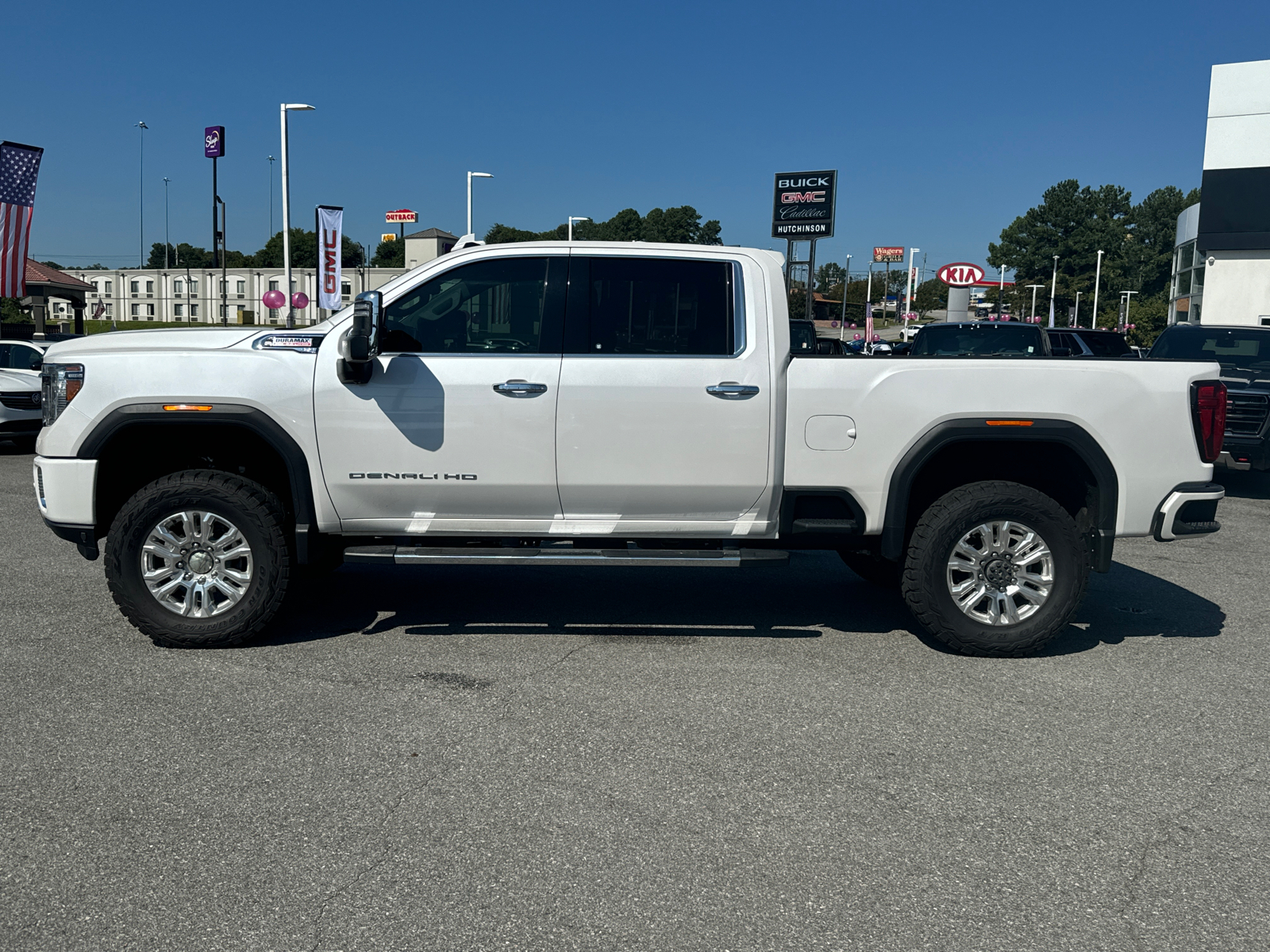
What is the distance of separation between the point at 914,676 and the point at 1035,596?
0.85m

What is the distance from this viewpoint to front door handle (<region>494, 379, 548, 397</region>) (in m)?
5.55

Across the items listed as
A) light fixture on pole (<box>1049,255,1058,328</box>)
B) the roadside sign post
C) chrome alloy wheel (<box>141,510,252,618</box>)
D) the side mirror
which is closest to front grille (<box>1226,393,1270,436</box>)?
the side mirror

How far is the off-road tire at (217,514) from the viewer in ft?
18.3

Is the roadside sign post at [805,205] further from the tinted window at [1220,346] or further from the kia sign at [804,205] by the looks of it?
the tinted window at [1220,346]

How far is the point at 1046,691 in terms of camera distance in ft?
17.3

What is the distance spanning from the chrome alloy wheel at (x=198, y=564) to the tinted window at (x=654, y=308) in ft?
7.02

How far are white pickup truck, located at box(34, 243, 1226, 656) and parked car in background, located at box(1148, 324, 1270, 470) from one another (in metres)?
→ 5.76

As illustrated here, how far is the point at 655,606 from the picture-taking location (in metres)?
6.84

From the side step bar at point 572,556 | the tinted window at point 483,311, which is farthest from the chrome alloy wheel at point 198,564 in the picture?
the tinted window at point 483,311

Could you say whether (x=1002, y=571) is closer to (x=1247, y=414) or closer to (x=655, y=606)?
(x=655, y=606)

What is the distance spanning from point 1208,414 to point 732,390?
2.53 meters

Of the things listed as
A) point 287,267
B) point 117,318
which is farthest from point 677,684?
point 117,318

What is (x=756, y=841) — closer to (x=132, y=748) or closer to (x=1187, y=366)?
(x=132, y=748)

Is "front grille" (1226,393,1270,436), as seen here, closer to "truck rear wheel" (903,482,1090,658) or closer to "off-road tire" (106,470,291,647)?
"truck rear wheel" (903,482,1090,658)
